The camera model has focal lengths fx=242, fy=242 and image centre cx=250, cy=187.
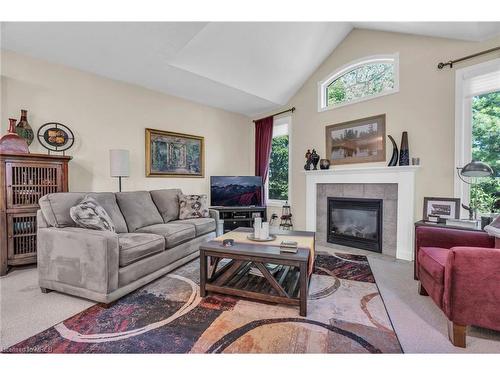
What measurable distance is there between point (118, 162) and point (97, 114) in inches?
34.5

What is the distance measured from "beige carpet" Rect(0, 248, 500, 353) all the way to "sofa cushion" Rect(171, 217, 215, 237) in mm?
1477

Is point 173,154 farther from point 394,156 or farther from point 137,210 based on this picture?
point 394,156

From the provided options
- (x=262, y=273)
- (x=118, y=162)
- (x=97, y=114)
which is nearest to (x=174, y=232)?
(x=262, y=273)

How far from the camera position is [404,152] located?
3.28 meters

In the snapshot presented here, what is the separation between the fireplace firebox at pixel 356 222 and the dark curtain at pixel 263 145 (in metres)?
1.63

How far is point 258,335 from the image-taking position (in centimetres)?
163

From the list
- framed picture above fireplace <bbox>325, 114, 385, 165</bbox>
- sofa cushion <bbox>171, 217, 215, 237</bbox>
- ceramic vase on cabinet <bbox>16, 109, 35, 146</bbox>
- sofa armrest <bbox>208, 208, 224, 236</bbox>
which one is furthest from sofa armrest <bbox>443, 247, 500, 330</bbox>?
ceramic vase on cabinet <bbox>16, 109, 35, 146</bbox>

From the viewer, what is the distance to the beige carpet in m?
1.57

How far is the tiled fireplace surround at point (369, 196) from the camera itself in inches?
137

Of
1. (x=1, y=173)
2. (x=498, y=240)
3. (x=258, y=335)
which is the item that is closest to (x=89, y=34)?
(x=1, y=173)

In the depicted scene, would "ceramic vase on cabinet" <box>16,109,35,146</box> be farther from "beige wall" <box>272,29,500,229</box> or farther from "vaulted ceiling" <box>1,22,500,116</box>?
"beige wall" <box>272,29,500,229</box>

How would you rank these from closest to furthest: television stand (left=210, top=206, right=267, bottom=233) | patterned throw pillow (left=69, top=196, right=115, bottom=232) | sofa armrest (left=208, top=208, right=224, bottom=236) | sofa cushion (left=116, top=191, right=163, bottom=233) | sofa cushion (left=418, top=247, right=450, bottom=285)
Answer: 1. sofa cushion (left=418, top=247, right=450, bottom=285)
2. patterned throw pillow (left=69, top=196, right=115, bottom=232)
3. sofa cushion (left=116, top=191, right=163, bottom=233)
4. sofa armrest (left=208, top=208, right=224, bottom=236)
5. television stand (left=210, top=206, right=267, bottom=233)
